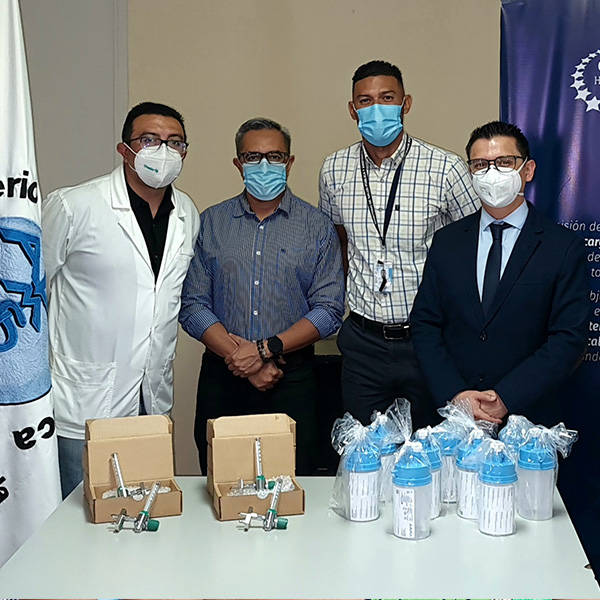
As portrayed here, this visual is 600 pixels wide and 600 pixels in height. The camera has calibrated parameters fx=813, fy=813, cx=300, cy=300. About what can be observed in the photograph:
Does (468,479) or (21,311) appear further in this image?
(21,311)

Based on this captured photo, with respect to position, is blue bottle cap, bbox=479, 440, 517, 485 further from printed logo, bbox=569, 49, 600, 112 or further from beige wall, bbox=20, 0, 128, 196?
beige wall, bbox=20, 0, 128, 196

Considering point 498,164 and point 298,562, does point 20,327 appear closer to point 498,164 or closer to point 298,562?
point 298,562

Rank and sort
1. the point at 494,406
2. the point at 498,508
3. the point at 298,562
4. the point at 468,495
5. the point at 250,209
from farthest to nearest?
the point at 250,209
the point at 494,406
the point at 468,495
the point at 498,508
the point at 298,562

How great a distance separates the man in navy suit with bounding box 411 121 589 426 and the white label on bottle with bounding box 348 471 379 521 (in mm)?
627

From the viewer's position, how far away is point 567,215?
3.18m

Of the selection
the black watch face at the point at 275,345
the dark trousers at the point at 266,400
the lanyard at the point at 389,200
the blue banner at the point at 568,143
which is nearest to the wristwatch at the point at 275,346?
the black watch face at the point at 275,345

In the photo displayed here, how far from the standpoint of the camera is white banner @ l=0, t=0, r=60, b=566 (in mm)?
1975

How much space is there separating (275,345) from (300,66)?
6.29 feet

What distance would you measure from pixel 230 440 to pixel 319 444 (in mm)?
1734

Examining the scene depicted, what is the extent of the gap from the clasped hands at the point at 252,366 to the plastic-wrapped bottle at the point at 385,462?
909mm

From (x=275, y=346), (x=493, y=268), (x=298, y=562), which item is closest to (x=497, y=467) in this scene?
(x=298, y=562)

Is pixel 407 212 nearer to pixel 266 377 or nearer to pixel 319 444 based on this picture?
pixel 266 377

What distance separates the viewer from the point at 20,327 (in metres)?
2.03

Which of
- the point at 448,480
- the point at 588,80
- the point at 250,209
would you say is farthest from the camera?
the point at 588,80
